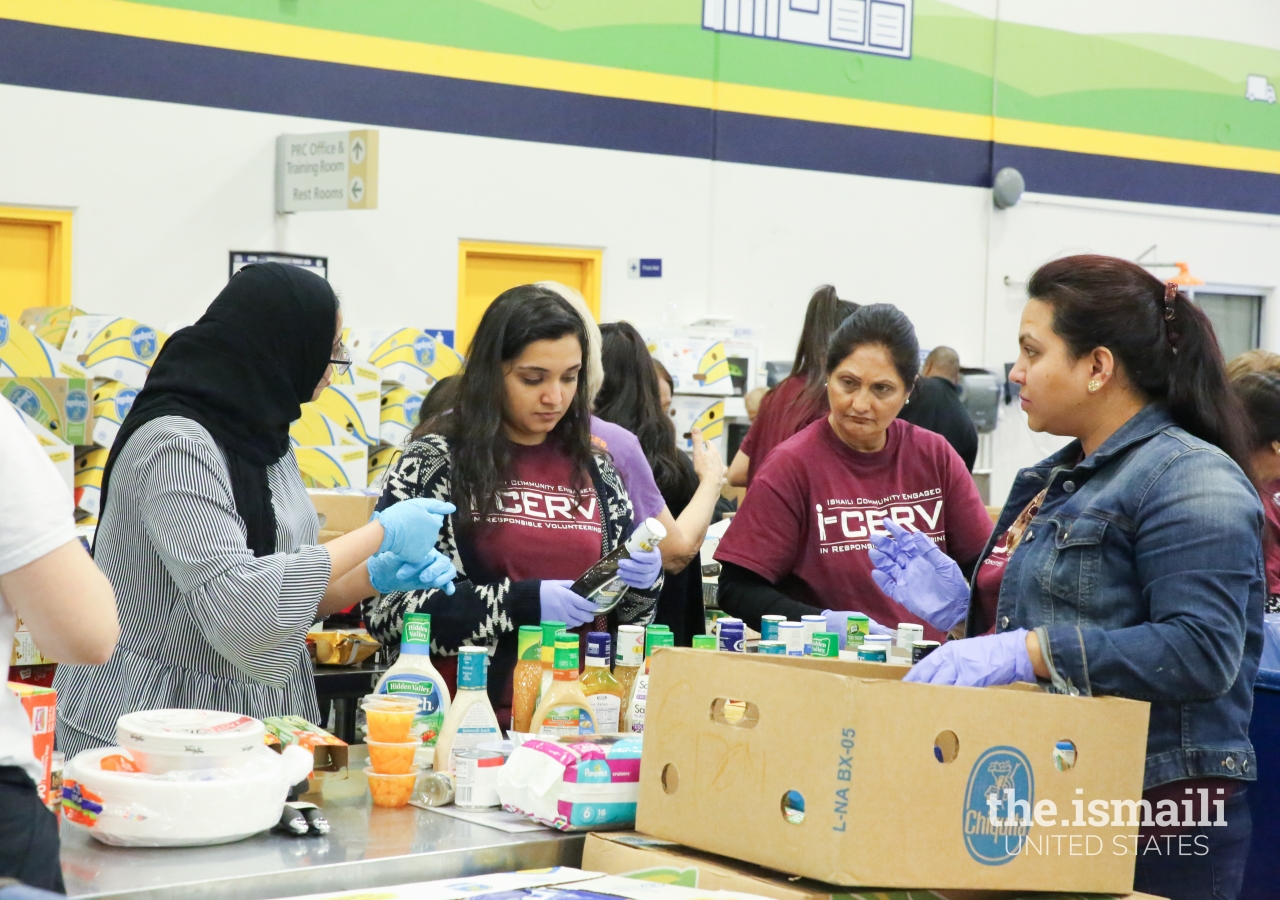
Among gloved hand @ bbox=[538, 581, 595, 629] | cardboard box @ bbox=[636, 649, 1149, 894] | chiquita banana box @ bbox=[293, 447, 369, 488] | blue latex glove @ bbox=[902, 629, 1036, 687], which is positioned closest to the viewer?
cardboard box @ bbox=[636, 649, 1149, 894]

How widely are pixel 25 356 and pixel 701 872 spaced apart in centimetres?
387

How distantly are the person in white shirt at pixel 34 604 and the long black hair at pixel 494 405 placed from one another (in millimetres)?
1212

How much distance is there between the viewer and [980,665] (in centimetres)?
196

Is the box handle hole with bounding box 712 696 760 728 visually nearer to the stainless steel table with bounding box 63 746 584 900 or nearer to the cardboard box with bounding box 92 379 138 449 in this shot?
the stainless steel table with bounding box 63 746 584 900

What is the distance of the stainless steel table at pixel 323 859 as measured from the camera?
1.78 metres

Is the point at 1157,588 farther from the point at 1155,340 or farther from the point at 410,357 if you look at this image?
the point at 410,357

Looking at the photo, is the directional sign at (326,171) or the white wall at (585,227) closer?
the directional sign at (326,171)

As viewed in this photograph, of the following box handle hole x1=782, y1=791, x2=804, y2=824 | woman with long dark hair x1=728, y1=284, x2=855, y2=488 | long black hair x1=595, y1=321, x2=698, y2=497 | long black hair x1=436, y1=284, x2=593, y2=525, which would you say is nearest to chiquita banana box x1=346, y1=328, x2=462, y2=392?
woman with long dark hair x1=728, y1=284, x2=855, y2=488

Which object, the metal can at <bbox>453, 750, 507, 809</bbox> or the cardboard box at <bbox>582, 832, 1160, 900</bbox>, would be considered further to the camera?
the metal can at <bbox>453, 750, 507, 809</bbox>

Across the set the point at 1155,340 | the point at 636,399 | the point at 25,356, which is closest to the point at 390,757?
the point at 1155,340

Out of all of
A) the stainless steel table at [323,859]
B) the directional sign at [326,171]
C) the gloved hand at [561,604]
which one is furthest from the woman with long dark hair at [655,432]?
the directional sign at [326,171]

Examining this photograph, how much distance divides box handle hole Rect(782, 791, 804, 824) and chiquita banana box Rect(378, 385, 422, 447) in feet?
14.8

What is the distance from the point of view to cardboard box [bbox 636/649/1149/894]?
1.71 m

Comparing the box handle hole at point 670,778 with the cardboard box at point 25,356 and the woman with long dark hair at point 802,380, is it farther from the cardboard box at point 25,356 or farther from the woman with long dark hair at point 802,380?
the cardboard box at point 25,356
